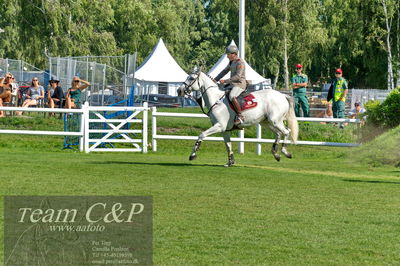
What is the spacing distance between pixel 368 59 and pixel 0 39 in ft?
108

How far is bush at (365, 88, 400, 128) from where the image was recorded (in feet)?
77.9

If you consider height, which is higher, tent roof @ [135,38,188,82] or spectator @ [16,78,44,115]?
tent roof @ [135,38,188,82]

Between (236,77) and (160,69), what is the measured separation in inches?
1688

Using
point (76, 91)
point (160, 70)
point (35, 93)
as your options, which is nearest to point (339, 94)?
point (76, 91)

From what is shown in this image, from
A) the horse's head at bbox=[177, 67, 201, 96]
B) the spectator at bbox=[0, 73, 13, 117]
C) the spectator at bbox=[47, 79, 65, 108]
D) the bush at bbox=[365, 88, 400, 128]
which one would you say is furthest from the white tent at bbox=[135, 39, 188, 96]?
the horse's head at bbox=[177, 67, 201, 96]

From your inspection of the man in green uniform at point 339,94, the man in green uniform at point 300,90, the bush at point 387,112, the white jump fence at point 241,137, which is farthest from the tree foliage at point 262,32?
the bush at point 387,112

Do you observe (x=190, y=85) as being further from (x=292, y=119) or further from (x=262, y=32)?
(x=262, y=32)

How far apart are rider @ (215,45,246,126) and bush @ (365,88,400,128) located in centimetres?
522

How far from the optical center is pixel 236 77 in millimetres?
19969

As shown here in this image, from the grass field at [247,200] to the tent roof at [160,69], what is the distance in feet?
126

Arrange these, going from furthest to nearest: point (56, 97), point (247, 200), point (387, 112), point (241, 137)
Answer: point (56, 97), point (241, 137), point (387, 112), point (247, 200)

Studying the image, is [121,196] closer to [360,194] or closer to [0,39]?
[360,194]

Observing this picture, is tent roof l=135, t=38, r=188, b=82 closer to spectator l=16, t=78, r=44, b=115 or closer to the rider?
spectator l=16, t=78, r=44, b=115

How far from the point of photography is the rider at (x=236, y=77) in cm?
1983
